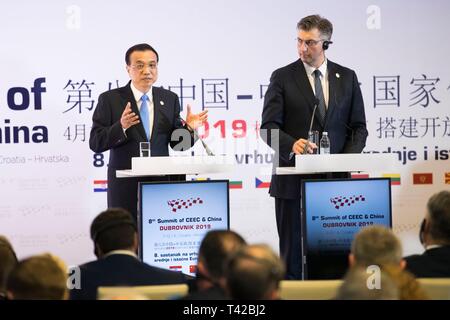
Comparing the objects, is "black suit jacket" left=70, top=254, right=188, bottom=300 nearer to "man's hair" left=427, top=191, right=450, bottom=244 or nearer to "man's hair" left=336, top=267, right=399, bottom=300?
"man's hair" left=336, top=267, right=399, bottom=300

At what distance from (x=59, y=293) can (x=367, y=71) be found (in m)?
5.60

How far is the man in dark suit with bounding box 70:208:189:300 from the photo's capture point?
381 centimetres

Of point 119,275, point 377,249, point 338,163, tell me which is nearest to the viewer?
point 377,249

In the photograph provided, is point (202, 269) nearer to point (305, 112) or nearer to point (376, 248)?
point (376, 248)

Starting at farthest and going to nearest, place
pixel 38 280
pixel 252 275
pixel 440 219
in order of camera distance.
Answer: pixel 440 219 < pixel 38 280 < pixel 252 275

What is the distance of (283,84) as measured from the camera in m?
6.35

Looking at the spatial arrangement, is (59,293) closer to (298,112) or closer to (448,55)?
(298,112)

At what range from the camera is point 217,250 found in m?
3.33

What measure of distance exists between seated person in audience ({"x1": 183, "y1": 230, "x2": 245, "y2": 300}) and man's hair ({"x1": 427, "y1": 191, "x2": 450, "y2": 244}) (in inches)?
49.6

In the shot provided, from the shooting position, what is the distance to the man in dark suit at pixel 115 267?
3811mm

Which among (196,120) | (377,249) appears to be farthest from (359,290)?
(196,120)

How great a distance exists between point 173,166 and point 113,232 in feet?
5.94

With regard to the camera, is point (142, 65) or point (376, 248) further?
point (142, 65)
